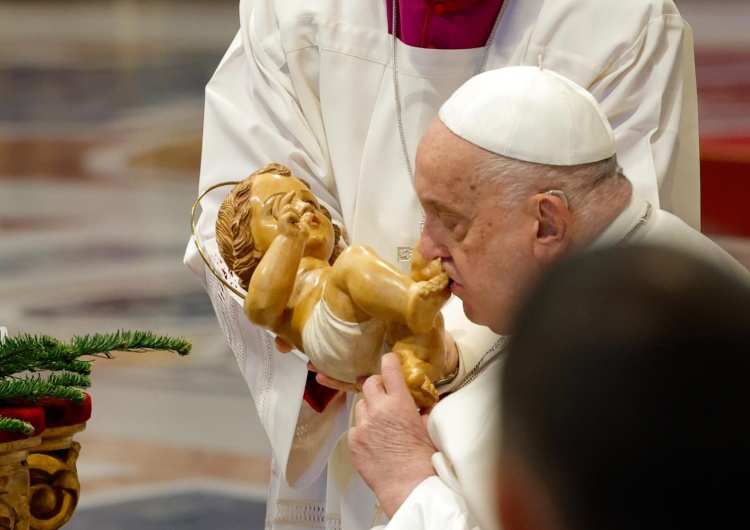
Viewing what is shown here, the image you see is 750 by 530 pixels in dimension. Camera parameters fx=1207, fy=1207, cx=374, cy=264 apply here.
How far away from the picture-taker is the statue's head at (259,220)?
8.54 feet

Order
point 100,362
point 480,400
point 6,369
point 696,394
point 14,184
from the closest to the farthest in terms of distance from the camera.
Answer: point 696,394
point 480,400
point 6,369
point 100,362
point 14,184

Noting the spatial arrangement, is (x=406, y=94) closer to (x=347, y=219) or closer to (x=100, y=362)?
(x=347, y=219)

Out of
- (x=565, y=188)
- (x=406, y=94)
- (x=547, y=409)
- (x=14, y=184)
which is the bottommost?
(x=14, y=184)

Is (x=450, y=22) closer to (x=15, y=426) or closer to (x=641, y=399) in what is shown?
(x=15, y=426)

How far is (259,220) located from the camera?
2.61 m

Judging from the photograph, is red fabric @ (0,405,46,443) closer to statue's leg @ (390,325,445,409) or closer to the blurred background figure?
statue's leg @ (390,325,445,409)

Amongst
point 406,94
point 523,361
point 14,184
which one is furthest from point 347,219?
point 14,184

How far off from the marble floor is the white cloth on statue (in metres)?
2.81

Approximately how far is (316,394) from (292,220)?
0.72 meters

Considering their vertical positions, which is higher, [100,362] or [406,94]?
[406,94]

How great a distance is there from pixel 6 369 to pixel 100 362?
3938 millimetres

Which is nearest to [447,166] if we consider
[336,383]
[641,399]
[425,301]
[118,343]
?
[425,301]

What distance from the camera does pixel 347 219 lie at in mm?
3303

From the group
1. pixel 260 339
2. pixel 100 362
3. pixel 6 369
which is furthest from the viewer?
pixel 100 362
